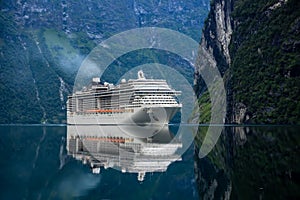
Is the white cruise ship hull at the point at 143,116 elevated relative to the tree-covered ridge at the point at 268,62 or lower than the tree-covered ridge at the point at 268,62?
lower

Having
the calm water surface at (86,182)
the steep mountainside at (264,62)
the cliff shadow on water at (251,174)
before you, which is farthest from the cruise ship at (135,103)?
the calm water surface at (86,182)

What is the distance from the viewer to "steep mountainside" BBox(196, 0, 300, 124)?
104625 mm

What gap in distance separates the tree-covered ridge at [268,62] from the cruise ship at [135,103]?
1887 cm

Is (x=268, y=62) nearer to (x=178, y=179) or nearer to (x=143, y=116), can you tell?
(x=143, y=116)

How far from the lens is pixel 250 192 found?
23969 mm

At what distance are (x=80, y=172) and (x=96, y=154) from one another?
12220 mm

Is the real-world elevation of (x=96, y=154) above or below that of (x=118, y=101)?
below

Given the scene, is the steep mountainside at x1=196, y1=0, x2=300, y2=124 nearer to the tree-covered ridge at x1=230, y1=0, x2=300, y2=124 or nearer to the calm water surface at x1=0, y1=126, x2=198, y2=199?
the tree-covered ridge at x1=230, y1=0, x2=300, y2=124

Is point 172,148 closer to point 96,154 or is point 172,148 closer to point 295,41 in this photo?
point 96,154

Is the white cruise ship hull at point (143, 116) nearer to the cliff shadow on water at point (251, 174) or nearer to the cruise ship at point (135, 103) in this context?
the cruise ship at point (135, 103)

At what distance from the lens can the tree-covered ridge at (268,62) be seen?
10406 centimetres

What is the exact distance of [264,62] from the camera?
11819 cm

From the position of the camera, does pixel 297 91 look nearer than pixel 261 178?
No

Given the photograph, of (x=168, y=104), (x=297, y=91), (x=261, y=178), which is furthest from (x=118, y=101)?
(x=261, y=178)
